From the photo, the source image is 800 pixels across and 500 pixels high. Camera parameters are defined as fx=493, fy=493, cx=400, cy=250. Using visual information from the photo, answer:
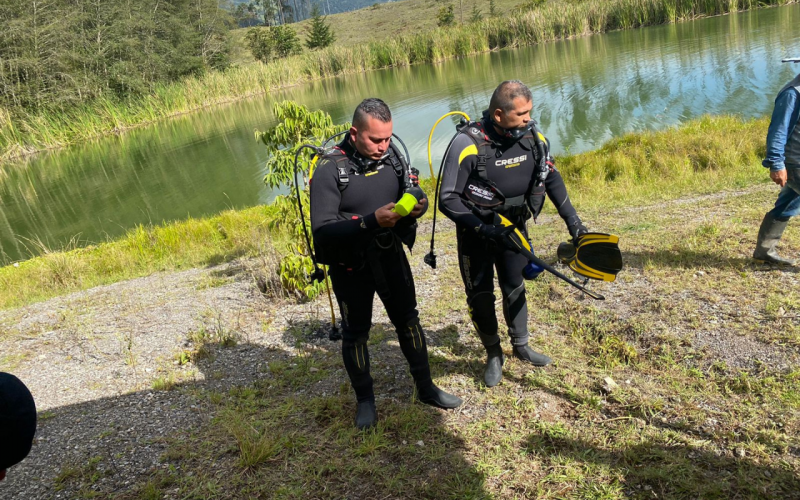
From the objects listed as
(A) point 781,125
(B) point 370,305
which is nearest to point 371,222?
(B) point 370,305

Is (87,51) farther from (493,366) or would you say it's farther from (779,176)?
(779,176)

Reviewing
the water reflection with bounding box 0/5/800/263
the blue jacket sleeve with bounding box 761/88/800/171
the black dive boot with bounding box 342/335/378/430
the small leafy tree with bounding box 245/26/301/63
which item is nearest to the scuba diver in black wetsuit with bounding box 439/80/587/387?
the black dive boot with bounding box 342/335/378/430

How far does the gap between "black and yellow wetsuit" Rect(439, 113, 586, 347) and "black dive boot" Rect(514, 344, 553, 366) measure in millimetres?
310

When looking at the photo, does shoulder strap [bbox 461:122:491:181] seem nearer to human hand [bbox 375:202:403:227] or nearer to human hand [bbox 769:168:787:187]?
human hand [bbox 375:202:403:227]

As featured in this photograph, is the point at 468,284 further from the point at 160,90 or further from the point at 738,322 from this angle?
the point at 160,90

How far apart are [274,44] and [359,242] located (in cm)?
5506

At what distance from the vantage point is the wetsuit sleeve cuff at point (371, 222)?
2588 millimetres

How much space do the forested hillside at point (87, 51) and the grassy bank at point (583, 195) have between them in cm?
1808

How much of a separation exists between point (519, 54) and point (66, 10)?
26672 mm

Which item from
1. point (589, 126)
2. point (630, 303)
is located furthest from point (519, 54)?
point (630, 303)

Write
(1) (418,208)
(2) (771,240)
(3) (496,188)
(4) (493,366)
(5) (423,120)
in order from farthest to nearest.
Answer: (5) (423,120)
(2) (771,240)
(4) (493,366)
(3) (496,188)
(1) (418,208)

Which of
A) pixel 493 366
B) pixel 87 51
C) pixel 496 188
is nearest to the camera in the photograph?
pixel 496 188

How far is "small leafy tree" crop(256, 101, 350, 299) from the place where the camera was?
511 cm

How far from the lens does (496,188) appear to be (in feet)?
10.6
